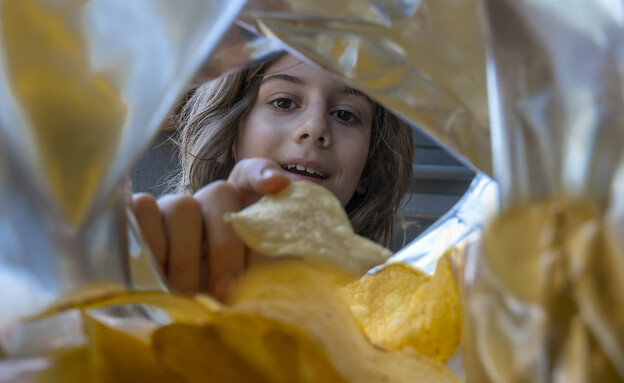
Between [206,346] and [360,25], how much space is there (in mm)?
208

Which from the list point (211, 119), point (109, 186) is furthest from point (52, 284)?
point (211, 119)

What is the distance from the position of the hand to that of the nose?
80 cm

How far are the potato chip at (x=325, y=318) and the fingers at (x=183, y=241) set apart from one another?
139 mm

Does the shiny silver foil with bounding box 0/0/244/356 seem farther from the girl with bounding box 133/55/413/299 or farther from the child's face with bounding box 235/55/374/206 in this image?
the child's face with bounding box 235/55/374/206

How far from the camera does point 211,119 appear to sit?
1736mm

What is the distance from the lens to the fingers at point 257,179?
48cm

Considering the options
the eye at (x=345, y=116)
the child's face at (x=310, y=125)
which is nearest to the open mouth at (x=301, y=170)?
the child's face at (x=310, y=125)

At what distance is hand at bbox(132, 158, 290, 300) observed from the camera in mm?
501

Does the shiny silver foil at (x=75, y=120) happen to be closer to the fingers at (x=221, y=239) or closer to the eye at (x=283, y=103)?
the fingers at (x=221, y=239)

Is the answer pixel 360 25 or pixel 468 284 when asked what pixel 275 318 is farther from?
pixel 360 25

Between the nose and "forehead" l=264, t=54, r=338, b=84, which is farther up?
"forehead" l=264, t=54, r=338, b=84

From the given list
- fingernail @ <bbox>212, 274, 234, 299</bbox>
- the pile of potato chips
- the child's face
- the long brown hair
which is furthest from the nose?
the pile of potato chips

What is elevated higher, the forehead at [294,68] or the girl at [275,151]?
the forehead at [294,68]

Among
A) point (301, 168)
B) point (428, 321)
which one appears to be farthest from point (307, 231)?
point (301, 168)
